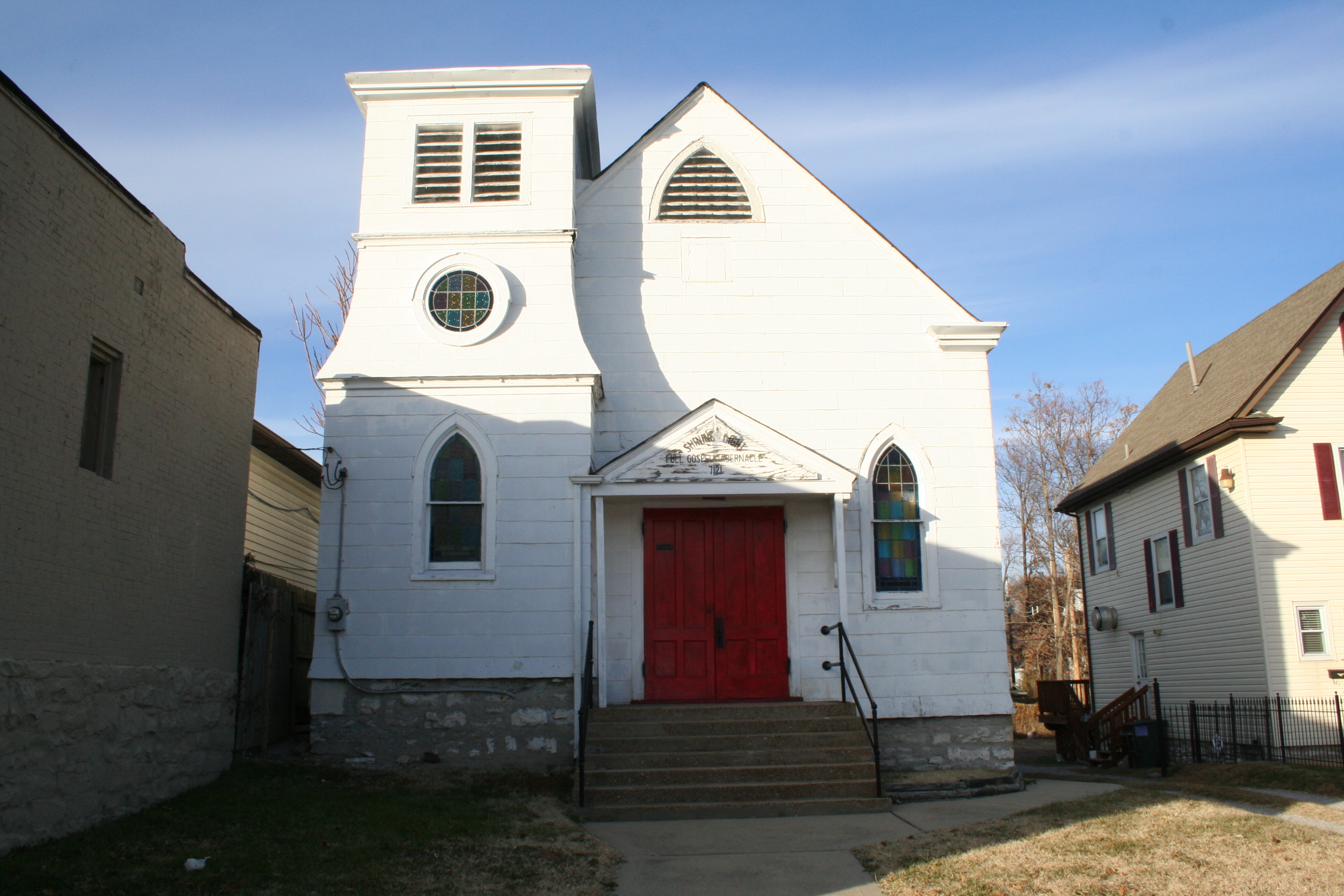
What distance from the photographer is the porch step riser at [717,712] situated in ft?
34.4

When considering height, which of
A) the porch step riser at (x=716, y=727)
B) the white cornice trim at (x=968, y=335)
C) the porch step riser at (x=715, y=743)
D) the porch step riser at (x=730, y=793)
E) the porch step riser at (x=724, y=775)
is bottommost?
the porch step riser at (x=730, y=793)

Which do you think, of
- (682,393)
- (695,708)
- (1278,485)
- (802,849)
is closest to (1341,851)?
(802,849)

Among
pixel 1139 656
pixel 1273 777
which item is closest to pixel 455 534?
pixel 1273 777

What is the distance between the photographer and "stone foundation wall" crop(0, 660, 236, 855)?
7.25 metres

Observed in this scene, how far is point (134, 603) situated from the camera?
29.6 ft

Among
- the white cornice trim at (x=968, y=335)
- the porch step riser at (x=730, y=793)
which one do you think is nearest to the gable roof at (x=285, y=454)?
the porch step riser at (x=730, y=793)

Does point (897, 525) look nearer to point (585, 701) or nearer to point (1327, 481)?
point (585, 701)

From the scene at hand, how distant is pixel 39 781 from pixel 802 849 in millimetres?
5726

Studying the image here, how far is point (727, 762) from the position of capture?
9.82 m

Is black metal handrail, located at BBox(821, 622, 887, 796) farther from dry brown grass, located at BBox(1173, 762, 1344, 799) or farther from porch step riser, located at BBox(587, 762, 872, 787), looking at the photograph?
dry brown grass, located at BBox(1173, 762, 1344, 799)

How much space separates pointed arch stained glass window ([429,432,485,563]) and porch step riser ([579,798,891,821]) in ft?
11.3

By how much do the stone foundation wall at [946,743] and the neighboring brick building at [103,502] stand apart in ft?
23.8

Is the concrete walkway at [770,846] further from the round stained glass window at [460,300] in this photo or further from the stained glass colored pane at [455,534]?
the round stained glass window at [460,300]

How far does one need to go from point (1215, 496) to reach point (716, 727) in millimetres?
11649
